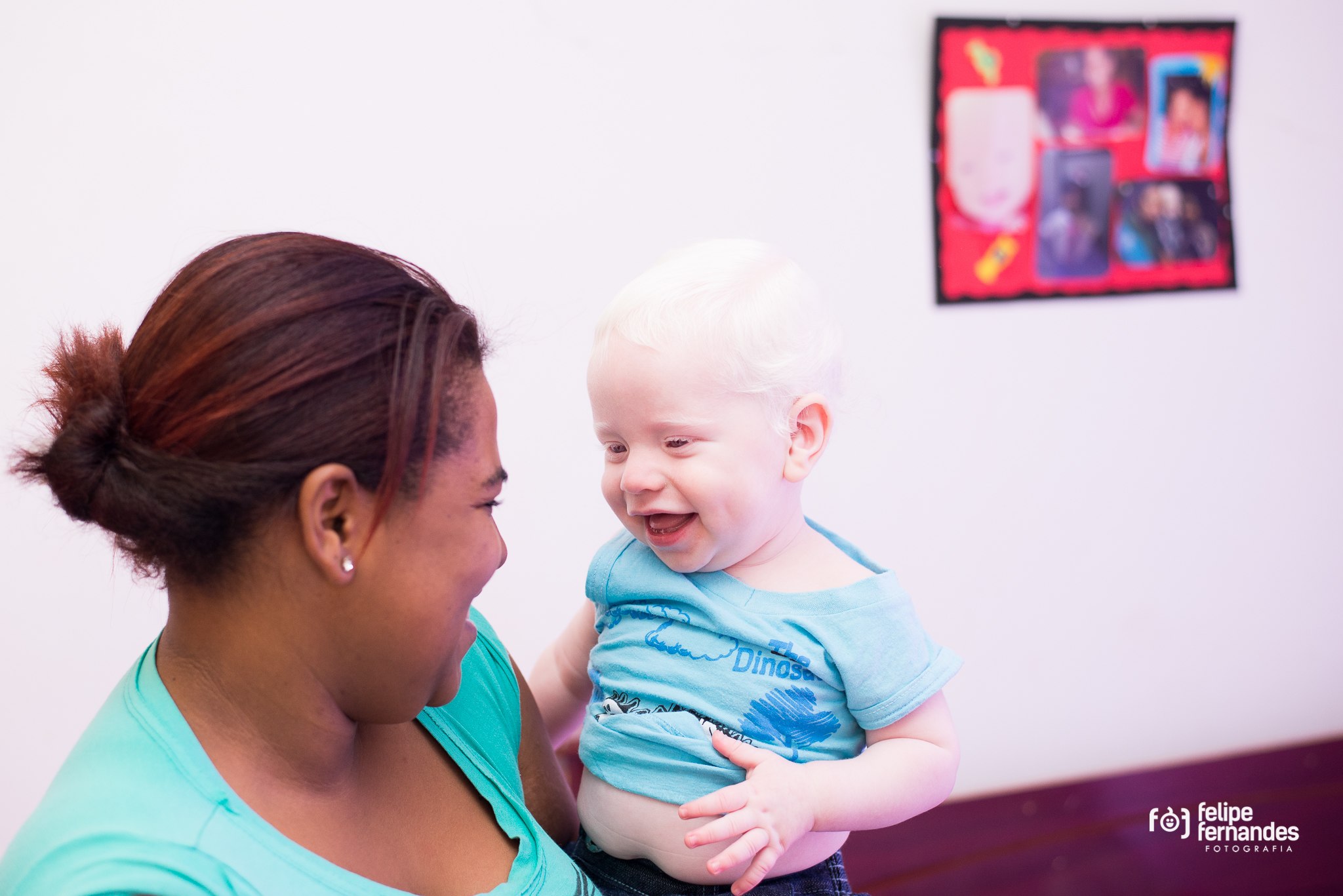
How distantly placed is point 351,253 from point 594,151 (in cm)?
139

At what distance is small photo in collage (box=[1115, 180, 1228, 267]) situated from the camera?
2.59m

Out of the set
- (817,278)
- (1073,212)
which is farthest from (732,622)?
(1073,212)

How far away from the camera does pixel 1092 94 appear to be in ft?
8.28

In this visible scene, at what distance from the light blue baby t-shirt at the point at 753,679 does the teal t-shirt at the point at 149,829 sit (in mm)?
263

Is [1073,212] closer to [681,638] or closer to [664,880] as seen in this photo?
[681,638]

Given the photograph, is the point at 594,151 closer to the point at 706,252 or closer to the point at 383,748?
the point at 706,252

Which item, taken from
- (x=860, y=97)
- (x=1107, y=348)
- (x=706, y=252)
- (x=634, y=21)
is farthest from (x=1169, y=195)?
(x=706, y=252)

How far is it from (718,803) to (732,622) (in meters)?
0.23

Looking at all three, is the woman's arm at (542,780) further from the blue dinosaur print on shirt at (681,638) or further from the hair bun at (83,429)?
the hair bun at (83,429)

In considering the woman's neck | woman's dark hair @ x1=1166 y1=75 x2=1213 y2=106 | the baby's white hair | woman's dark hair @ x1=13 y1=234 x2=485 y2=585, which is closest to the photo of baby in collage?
woman's dark hair @ x1=1166 y1=75 x2=1213 y2=106

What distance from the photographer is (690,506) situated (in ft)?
4.00

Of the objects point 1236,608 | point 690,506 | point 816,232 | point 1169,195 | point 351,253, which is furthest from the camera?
point 1236,608

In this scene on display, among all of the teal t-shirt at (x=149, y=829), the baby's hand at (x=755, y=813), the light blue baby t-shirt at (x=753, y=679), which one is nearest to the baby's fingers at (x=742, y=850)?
the baby's hand at (x=755, y=813)

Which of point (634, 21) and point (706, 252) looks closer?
point (706, 252)
